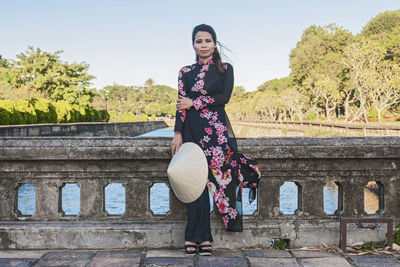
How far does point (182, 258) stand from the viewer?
2.97m

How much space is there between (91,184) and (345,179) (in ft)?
6.89

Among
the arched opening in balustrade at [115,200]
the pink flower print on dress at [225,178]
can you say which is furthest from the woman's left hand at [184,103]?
the arched opening in balustrade at [115,200]

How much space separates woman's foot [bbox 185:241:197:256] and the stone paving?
0.05 m

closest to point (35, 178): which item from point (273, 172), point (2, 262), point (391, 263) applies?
point (2, 262)

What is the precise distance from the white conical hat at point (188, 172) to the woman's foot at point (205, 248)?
351mm

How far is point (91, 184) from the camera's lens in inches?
131

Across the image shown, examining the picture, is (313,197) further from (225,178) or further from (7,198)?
(7,198)

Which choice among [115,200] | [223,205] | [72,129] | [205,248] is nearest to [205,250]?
[205,248]

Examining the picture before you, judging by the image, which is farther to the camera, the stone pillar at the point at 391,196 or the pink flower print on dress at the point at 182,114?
the stone pillar at the point at 391,196

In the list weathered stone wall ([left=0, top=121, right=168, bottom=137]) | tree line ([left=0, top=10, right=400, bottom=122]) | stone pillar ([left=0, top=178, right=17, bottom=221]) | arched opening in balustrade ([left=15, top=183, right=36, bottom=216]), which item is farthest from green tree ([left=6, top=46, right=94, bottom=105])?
stone pillar ([left=0, top=178, right=17, bottom=221])

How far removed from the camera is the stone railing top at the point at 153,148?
3.24 metres

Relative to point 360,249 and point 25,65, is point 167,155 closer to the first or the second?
point 360,249

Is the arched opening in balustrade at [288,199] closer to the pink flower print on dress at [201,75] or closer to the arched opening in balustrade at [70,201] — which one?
the arched opening in balustrade at [70,201]

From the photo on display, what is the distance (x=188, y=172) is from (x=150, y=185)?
0.50 metres
